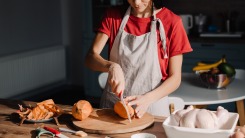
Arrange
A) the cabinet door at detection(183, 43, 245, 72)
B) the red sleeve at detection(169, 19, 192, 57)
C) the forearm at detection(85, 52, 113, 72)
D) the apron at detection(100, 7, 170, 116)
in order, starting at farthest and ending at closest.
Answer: the cabinet door at detection(183, 43, 245, 72) < the apron at detection(100, 7, 170, 116) < the red sleeve at detection(169, 19, 192, 57) < the forearm at detection(85, 52, 113, 72)

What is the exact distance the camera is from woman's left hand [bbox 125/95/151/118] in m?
1.82

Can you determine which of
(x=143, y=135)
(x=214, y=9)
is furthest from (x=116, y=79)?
(x=214, y=9)

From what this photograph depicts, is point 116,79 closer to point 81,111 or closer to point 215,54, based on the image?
point 81,111

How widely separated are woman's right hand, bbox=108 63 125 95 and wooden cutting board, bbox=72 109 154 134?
121 millimetres

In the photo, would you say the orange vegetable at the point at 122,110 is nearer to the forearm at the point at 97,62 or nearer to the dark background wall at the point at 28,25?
the forearm at the point at 97,62

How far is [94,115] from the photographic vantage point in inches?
73.5

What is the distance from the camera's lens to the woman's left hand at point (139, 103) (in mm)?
1818

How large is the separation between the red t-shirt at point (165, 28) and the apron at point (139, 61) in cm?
2

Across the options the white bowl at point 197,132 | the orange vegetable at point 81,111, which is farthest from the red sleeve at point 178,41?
the white bowl at point 197,132

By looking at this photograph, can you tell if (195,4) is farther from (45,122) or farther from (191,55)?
(45,122)

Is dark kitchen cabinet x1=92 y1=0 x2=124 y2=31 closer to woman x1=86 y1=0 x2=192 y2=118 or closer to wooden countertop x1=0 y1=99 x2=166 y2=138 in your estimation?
woman x1=86 y1=0 x2=192 y2=118

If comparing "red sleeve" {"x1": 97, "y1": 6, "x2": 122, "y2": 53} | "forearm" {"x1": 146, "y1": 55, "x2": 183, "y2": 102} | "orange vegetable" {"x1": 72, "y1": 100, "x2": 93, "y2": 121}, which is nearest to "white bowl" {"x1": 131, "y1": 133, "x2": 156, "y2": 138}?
"orange vegetable" {"x1": 72, "y1": 100, "x2": 93, "y2": 121}

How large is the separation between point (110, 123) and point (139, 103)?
178 millimetres

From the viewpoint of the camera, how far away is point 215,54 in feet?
15.0
